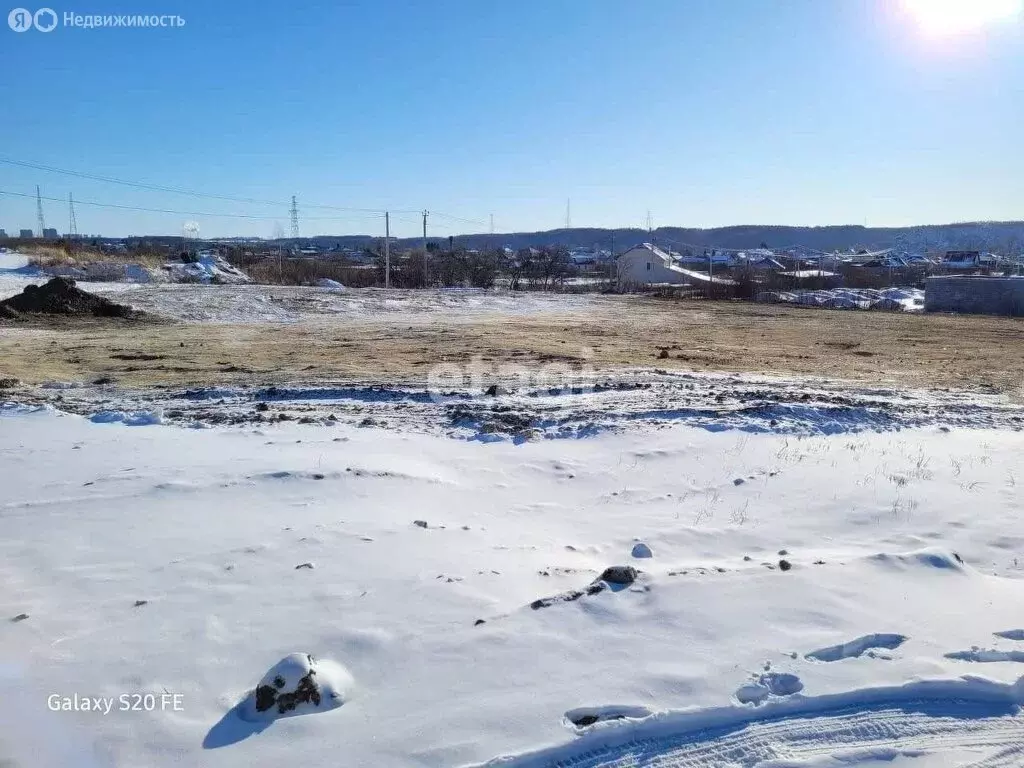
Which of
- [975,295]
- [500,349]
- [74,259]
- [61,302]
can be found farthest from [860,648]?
[74,259]

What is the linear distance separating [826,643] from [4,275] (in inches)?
1400

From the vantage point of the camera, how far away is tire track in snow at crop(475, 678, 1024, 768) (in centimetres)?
305

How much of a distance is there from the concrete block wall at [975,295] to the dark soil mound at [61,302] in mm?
33131

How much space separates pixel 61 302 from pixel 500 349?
1363cm

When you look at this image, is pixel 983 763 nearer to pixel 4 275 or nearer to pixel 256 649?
pixel 256 649

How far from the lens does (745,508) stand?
635 centimetres

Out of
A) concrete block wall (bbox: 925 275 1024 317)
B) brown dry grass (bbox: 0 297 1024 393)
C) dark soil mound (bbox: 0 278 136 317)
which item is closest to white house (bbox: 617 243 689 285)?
concrete block wall (bbox: 925 275 1024 317)

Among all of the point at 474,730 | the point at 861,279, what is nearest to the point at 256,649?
the point at 474,730

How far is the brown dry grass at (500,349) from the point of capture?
1327 centimetres

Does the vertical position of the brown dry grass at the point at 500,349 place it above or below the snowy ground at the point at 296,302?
below

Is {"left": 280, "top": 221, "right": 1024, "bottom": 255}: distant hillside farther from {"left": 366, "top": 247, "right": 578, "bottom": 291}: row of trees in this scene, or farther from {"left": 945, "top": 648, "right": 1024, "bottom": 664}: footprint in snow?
{"left": 945, "top": 648, "right": 1024, "bottom": 664}: footprint in snow

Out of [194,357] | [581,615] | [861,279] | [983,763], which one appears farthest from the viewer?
[861,279]

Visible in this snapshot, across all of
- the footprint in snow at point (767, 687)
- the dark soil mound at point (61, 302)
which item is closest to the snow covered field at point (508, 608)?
the footprint in snow at point (767, 687)

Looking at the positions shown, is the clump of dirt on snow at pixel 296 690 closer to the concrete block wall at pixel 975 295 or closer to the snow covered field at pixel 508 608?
the snow covered field at pixel 508 608
